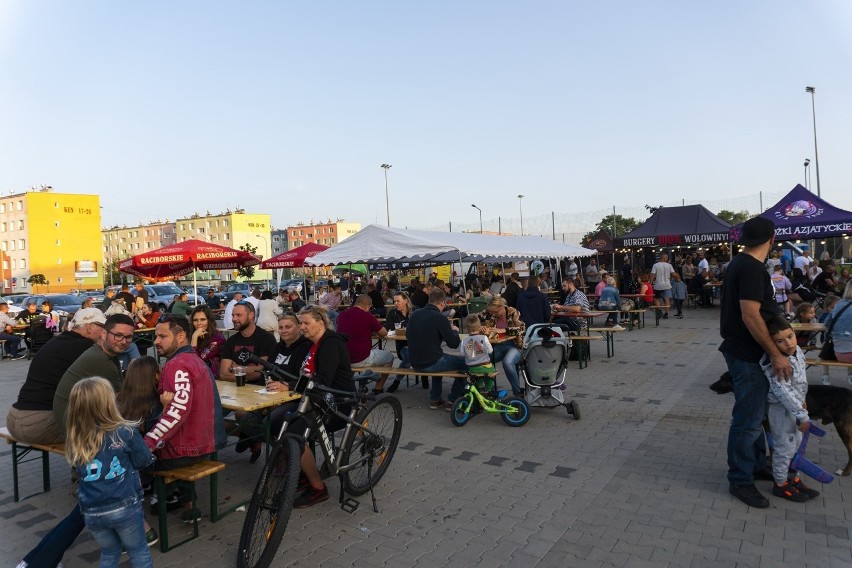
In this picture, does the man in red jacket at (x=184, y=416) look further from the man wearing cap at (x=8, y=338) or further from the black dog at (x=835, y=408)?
the man wearing cap at (x=8, y=338)

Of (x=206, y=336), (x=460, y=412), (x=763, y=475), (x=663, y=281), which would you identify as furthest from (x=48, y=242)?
(x=763, y=475)

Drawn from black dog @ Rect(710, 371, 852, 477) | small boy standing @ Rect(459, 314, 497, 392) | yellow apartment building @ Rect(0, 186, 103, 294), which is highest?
yellow apartment building @ Rect(0, 186, 103, 294)

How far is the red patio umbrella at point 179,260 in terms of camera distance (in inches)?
544

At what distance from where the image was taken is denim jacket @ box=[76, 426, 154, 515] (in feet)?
9.35

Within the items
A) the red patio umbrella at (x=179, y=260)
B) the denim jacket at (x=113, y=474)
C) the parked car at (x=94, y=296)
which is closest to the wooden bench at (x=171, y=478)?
the denim jacket at (x=113, y=474)

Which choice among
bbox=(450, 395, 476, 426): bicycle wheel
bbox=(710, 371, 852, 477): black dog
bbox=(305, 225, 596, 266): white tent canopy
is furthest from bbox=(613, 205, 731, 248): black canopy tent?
bbox=(710, 371, 852, 477): black dog

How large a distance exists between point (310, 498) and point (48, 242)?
80869mm

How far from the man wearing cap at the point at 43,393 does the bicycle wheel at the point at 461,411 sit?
357cm

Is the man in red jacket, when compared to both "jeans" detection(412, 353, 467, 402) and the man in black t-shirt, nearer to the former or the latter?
the man in black t-shirt

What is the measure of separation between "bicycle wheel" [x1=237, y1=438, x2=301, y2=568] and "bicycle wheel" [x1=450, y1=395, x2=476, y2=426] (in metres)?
3.06

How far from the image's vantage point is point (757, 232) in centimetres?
400

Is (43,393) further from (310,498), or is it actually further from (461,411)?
(461,411)

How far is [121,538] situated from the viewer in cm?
295

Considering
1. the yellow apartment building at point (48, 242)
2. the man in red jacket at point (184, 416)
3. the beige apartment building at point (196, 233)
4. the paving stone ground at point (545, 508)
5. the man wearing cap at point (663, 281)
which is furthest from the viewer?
the beige apartment building at point (196, 233)
